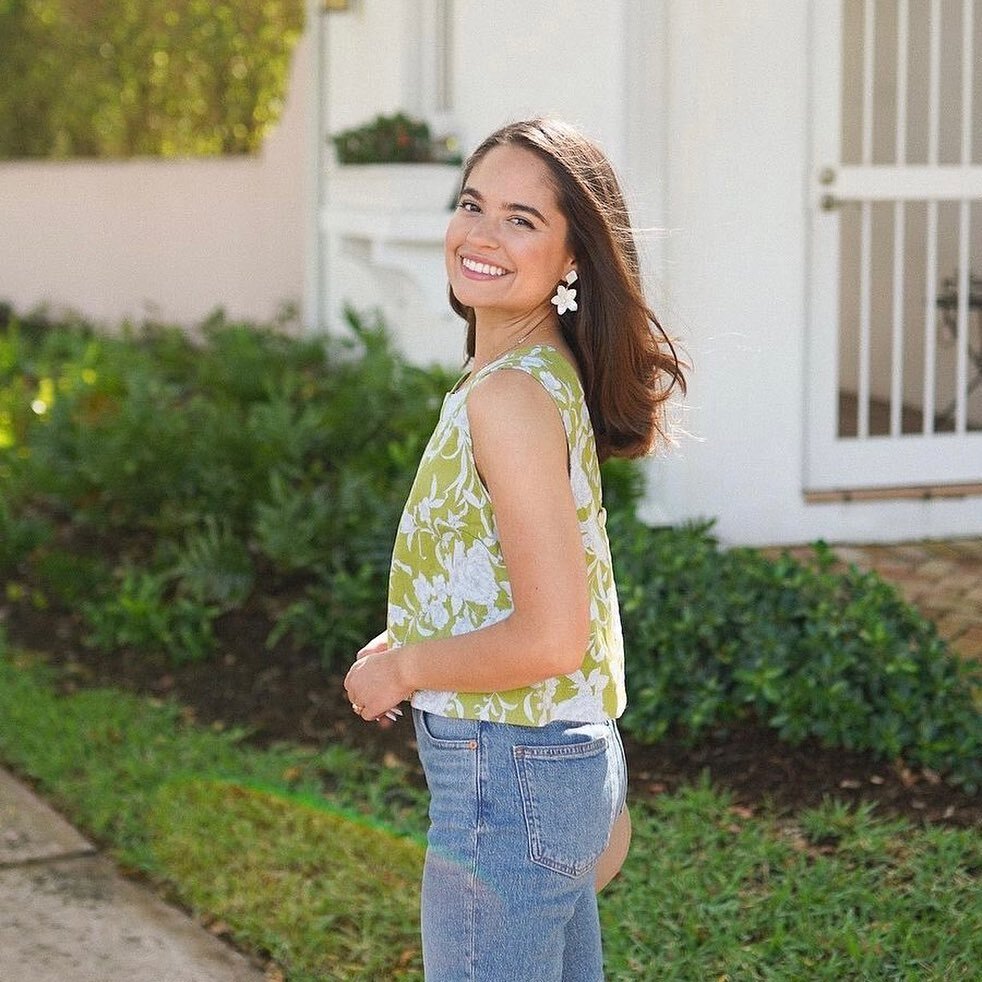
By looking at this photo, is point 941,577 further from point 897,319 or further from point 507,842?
point 507,842

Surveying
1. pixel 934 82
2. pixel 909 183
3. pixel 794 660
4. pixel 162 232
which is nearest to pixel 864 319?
pixel 909 183

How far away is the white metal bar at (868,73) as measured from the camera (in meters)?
5.88

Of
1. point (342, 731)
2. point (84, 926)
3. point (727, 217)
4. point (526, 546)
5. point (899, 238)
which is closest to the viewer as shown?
point (526, 546)

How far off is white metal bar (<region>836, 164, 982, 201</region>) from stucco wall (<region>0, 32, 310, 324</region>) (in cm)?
501

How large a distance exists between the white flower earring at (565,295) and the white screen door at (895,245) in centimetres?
373

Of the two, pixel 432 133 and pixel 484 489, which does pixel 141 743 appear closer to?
pixel 484 489

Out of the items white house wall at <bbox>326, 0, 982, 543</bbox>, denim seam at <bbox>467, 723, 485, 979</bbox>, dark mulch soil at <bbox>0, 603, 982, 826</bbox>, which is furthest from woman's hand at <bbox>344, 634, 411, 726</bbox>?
white house wall at <bbox>326, 0, 982, 543</bbox>

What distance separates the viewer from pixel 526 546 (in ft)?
6.72

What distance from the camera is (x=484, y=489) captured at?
215cm

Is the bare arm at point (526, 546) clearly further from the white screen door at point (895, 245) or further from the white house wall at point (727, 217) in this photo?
the white screen door at point (895, 245)

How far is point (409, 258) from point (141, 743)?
3274 millimetres

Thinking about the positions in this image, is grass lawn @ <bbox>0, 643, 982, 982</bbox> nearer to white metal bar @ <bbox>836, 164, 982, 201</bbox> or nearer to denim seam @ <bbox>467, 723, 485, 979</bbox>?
denim seam @ <bbox>467, 723, 485, 979</bbox>

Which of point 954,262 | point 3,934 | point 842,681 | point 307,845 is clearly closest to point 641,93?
point 954,262

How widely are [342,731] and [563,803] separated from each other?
9.08 ft
